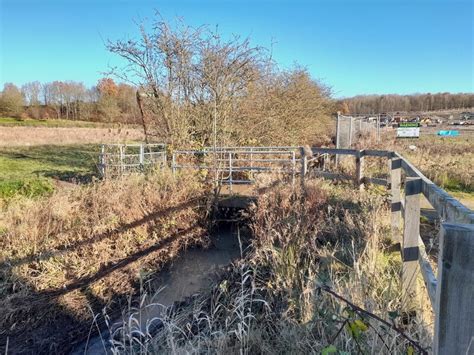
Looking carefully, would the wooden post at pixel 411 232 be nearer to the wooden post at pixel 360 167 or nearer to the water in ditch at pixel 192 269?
the water in ditch at pixel 192 269

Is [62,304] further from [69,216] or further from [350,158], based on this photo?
[350,158]

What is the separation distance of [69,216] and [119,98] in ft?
Answer: 26.9

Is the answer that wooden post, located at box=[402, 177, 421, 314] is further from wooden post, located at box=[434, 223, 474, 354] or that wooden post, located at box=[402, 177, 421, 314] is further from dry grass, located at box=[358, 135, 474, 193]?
dry grass, located at box=[358, 135, 474, 193]

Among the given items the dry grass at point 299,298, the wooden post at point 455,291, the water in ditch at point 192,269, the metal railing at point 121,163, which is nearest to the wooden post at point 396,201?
the dry grass at point 299,298

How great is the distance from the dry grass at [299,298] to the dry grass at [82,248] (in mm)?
1718

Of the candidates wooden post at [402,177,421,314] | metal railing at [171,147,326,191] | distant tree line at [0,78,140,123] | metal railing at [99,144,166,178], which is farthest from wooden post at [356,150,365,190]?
distant tree line at [0,78,140,123]

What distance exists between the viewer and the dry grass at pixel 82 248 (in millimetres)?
4688

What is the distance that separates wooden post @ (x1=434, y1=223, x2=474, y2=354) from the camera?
3.31 feet

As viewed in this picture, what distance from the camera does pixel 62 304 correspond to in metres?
4.93

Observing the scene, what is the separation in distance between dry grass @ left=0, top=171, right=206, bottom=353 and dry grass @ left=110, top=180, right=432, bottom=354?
1.72 m

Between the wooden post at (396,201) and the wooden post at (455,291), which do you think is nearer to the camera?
the wooden post at (455,291)

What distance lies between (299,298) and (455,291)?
2220 millimetres

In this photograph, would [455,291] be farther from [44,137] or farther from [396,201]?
[44,137]

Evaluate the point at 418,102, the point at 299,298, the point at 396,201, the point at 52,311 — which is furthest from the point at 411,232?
the point at 418,102
